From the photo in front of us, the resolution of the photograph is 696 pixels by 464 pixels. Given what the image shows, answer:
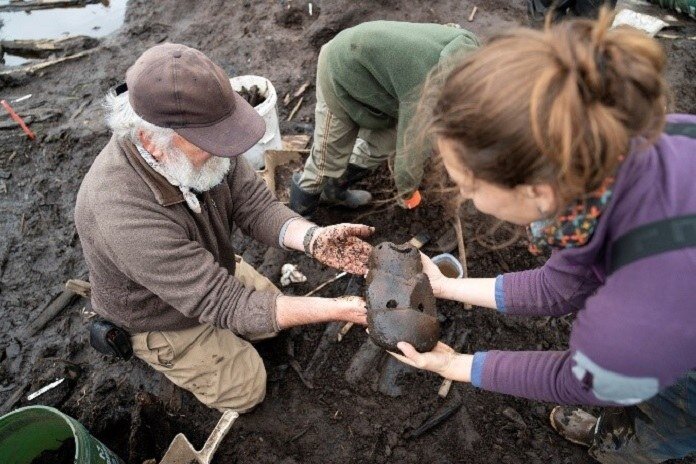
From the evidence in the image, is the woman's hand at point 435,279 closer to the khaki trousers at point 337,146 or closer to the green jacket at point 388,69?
the green jacket at point 388,69

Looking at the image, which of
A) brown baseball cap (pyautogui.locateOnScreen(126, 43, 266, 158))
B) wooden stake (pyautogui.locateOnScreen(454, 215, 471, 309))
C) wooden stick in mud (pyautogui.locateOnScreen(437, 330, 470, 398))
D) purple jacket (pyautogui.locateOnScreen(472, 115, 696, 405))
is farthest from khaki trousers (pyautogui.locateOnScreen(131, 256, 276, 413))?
purple jacket (pyautogui.locateOnScreen(472, 115, 696, 405))

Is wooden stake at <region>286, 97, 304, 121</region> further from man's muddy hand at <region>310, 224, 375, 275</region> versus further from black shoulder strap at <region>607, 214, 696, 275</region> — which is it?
black shoulder strap at <region>607, 214, 696, 275</region>

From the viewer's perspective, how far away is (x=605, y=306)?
1466mm

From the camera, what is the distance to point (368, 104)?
12.2 ft

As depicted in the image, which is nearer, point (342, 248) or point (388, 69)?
point (342, 248)

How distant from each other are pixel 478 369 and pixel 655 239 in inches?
40.8

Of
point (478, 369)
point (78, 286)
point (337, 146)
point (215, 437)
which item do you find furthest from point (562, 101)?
point (78, 286)

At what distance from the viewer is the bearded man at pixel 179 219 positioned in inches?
89.0

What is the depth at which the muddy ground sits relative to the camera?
3.22m

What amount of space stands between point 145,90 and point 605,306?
203cm

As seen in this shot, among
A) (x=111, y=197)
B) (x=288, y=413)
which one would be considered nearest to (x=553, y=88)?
(x=111, y=197)

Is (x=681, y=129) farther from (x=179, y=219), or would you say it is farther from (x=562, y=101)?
(x=179, y=219)

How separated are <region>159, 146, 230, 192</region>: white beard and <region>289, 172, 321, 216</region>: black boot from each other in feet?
5.43

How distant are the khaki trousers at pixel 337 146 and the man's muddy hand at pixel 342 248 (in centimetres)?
124
